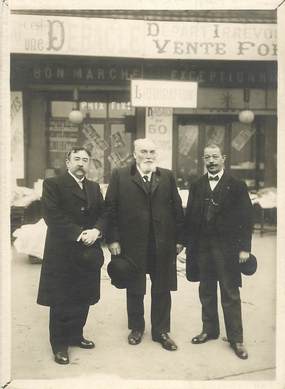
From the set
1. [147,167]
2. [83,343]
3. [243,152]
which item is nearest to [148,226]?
[147,167]

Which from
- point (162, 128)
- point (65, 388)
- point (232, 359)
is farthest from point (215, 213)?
point (162, 128)

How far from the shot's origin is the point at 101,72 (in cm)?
762

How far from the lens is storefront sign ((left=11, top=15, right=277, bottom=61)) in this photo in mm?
5906

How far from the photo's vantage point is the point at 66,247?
3020mm

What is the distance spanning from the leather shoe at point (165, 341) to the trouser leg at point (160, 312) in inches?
1.2

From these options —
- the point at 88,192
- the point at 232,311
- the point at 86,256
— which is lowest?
the point at 232,311

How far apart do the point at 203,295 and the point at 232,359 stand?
1.66ft

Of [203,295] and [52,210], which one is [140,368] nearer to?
[203,295]

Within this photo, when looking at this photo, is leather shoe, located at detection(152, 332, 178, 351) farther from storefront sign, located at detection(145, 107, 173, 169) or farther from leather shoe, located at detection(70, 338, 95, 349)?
storefront sign, located at detection(145, 107, 173, 169)

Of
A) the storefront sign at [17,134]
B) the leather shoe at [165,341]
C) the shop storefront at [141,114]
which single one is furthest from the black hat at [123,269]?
the shop storefront at [141,114]

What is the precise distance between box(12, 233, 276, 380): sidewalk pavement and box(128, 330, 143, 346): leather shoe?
0.15 feet

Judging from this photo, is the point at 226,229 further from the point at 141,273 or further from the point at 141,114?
the point at 141,114

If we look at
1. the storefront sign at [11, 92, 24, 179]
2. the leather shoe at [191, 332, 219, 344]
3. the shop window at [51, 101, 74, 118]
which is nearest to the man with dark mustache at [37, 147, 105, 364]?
the leather shoe at [191, 332, 219, 344]

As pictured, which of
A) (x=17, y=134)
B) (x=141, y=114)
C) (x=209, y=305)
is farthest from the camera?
(x=141, y=114)
